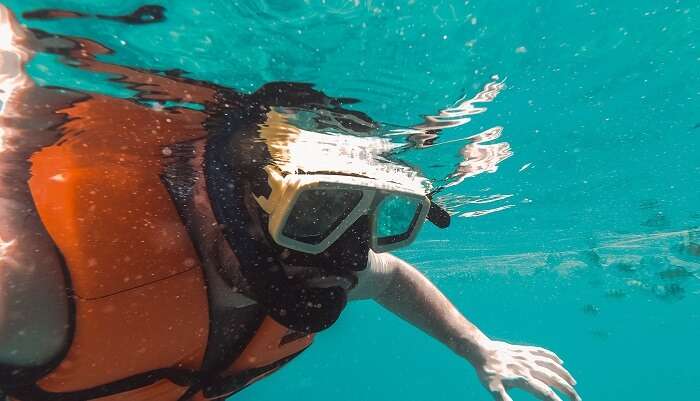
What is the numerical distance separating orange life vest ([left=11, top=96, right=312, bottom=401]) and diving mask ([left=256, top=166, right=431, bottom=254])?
71cm

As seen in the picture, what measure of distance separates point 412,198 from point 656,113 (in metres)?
7.21

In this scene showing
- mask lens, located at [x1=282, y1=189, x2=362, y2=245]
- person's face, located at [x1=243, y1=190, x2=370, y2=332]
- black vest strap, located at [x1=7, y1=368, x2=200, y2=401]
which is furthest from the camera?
mask lens, located at [x1=282, y1=189, x2=362, y2=245]

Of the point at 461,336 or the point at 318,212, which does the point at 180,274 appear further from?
the point at 461,336

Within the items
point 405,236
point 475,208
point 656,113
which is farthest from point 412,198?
point 475,208

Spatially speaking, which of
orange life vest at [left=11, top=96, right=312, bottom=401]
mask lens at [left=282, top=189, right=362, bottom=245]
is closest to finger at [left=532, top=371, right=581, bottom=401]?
mask lens at [left=282, top=189, right=362, bottom=245]

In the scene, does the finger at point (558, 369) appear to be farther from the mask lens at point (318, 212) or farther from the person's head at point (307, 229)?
the mask lens at point (318, 212)

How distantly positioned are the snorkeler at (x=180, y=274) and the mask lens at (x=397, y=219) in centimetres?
2

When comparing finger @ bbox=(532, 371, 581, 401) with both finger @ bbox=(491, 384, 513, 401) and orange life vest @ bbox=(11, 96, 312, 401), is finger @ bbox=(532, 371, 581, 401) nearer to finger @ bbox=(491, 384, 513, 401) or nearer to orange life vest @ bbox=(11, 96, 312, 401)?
finger @ bbox=(491, 384, 513, 401)

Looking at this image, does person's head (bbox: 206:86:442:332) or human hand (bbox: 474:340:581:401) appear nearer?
person's head (bbox: 206:86:442:332)

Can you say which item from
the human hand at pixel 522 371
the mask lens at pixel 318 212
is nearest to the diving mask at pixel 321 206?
the mask lens at pixel 318 212

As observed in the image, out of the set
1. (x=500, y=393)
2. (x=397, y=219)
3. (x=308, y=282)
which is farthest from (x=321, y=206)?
(x=500, y=393)

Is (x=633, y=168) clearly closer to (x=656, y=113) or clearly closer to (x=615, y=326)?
(x=656, y=113)

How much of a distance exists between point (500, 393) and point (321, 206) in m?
2.38

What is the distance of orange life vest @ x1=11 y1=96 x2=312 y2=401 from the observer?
3.09 m
